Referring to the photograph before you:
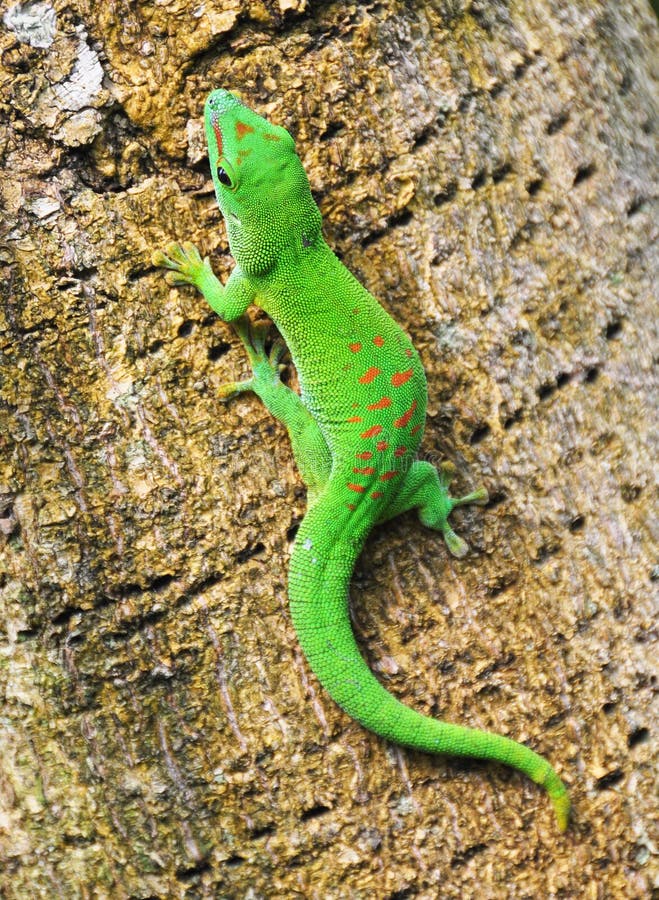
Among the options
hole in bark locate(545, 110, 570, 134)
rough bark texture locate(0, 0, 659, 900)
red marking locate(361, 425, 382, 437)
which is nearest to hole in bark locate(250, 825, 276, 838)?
rough bark texture locate(0, 0, 659, 900)

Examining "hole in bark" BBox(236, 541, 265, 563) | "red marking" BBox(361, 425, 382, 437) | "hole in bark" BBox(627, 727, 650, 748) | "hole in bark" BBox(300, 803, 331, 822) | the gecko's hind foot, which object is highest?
"red marking" BBox(361, 425, 382, 437)

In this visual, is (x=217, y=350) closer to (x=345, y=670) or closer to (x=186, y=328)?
(x=186, y=328)

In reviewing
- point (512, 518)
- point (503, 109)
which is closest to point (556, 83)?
point (503, 109)

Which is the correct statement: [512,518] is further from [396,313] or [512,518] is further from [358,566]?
[396,313]

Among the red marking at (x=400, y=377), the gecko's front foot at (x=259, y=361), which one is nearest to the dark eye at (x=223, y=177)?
the gecko's front foot at (x=259, y=361)

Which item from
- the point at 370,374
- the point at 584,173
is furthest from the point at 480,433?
the point at 584,173

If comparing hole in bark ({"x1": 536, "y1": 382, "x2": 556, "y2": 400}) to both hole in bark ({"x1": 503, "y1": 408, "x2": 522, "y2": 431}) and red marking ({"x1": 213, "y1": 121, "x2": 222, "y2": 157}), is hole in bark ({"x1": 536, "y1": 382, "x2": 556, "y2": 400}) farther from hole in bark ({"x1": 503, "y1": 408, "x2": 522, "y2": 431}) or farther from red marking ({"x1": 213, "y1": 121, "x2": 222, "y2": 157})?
red marking ({"x1": 213, "y1": 121, "x2": 222, "y2": 157})
